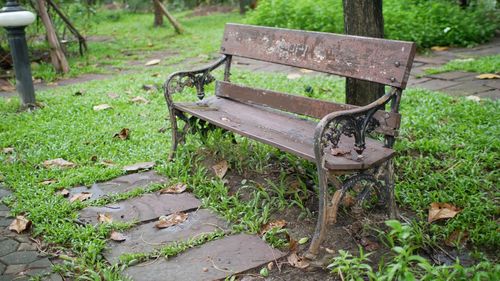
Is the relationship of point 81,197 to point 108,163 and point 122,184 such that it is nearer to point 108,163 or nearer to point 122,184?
point 122,184

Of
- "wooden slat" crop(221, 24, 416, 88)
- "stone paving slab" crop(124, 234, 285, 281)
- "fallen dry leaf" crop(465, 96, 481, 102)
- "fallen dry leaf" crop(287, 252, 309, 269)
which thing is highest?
"wooden slat" crop(221, 24, 416, 88)

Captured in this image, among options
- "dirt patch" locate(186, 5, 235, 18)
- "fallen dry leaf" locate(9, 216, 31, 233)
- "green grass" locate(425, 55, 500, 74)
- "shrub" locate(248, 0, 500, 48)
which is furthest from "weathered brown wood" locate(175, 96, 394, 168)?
"dirt patch" locate(186, 5, 235, 18)

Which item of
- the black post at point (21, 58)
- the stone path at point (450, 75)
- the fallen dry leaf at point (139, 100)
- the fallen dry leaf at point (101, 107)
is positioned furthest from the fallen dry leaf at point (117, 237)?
the stone path at point (450, 75)

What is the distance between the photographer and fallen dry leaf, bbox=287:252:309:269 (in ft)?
9.61

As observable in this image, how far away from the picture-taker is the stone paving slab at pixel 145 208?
359 centimetres

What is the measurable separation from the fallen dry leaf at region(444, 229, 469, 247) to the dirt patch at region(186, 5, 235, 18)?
13125mm

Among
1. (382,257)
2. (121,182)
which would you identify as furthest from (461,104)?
(121,182)

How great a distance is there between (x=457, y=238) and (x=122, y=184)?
7.76 feet

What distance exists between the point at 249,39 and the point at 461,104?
2.19 meters

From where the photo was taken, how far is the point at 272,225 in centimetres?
334

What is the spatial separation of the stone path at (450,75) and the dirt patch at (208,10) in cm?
746

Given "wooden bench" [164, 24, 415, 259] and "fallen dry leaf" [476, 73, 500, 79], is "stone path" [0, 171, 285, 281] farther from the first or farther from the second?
"fallen dry leaf" [476, 73, 500, 79]

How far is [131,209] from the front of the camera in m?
3.71

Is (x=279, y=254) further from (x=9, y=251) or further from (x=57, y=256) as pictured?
(x=9, y=251)
